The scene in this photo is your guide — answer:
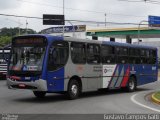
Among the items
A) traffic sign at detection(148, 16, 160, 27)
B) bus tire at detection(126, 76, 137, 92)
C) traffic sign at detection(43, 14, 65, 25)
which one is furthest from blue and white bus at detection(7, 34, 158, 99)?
traffic sign at detection(43, 14, 65, 25)

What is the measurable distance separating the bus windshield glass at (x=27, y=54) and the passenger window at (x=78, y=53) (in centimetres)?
196

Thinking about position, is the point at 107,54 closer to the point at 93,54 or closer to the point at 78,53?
the point at 93,54

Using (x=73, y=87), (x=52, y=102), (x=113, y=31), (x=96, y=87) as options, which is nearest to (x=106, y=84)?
(x=96, y=87)

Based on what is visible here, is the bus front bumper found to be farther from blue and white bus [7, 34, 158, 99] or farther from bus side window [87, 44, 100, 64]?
bus side window [87, 44, 100, 64]

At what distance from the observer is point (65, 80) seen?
1970 centimetres

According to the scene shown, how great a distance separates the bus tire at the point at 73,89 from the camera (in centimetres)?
1995

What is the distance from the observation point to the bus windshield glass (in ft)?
61.3

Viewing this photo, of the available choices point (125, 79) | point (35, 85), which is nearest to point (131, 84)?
point (125, 79)

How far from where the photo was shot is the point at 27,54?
19.0 m

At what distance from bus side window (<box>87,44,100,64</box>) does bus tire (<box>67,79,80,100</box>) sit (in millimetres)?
1666

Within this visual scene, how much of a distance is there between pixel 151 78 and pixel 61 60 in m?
11.0

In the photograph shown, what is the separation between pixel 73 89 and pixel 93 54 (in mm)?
2694

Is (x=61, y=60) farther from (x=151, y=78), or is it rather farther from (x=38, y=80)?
(x=151, y=78)

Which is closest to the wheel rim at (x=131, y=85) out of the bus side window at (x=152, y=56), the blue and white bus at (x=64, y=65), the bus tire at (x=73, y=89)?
the blue and white bus at (x=64, y=65)
